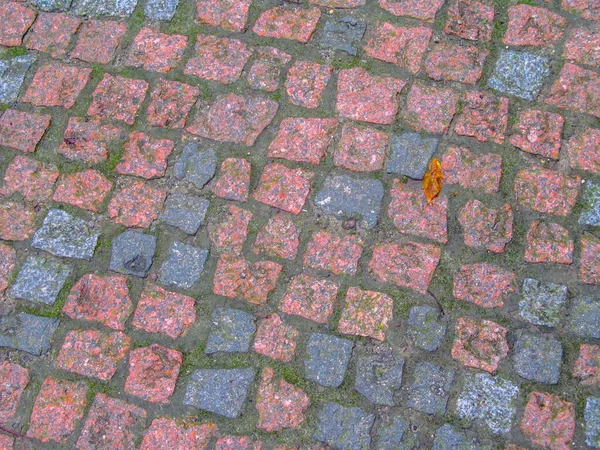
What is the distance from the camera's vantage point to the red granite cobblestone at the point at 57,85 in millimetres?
3250

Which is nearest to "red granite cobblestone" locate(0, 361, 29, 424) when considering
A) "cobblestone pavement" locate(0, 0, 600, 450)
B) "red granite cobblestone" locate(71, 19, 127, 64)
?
"cobblestone pavement" locate(0, 0, 600, 450)

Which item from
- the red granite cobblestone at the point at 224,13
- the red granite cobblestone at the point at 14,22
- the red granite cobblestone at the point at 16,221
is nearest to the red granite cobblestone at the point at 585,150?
the red granite cobblestone at the point at 224,13

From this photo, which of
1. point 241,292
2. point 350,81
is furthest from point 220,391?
point 350,81

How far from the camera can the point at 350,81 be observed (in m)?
3.11

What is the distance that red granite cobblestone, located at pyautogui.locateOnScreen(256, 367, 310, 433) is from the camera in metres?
2.65

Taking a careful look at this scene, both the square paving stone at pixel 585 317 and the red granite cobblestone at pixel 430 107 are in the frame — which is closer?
the square paving stone at pixel 585 317

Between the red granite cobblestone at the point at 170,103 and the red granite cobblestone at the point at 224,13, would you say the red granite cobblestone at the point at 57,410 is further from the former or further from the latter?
the red granite cobblestone at the point at 224,13

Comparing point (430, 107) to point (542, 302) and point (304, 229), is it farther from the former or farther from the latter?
point (542, 302)

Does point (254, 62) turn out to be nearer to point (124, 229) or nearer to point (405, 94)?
point (405, 94)

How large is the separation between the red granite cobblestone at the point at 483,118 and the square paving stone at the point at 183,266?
130 centimetres

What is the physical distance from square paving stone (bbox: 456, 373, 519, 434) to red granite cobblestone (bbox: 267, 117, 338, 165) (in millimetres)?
1181

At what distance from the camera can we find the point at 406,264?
9.18ft

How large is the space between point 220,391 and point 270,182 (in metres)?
0.95

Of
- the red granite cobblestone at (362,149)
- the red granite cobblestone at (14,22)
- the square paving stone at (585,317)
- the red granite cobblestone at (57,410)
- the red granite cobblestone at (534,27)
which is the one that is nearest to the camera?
the square paving stone at (585,317)
